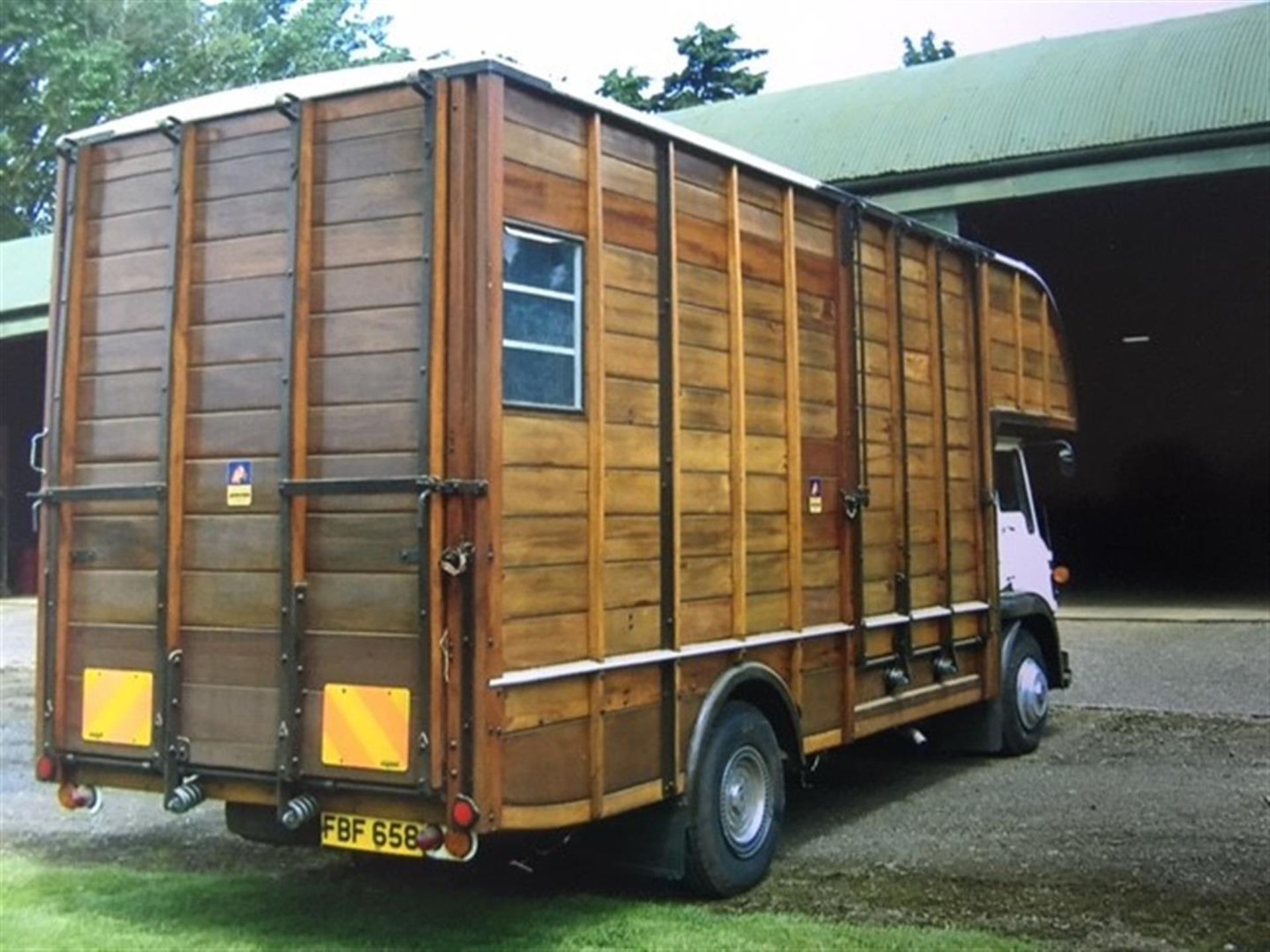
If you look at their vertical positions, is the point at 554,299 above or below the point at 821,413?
above

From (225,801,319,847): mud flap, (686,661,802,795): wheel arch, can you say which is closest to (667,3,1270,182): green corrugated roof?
(686,661,802,795): wheel arch

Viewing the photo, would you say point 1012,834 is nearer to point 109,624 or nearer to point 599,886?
point 599,886

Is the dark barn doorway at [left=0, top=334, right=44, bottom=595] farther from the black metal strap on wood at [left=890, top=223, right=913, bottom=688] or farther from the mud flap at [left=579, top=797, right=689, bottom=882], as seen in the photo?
the mud flap at [left=579, top=797, right=689, bottom=882]

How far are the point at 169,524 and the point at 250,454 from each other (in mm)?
492

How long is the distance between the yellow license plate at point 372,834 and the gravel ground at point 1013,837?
1.23 meters

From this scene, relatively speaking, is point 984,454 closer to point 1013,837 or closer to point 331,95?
point 1013,837

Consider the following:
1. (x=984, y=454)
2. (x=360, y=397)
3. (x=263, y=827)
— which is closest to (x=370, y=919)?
(x=263, y=827)

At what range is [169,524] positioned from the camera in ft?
19.3

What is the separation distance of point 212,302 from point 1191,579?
920 inches

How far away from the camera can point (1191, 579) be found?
26.0 metres

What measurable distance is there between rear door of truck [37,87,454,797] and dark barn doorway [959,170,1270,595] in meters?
11.7

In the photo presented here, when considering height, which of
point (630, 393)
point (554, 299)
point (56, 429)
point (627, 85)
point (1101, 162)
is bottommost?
point (56, 429)

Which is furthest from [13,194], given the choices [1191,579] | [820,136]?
[1191,579]

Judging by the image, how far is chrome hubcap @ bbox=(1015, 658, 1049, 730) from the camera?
32.8 feet
